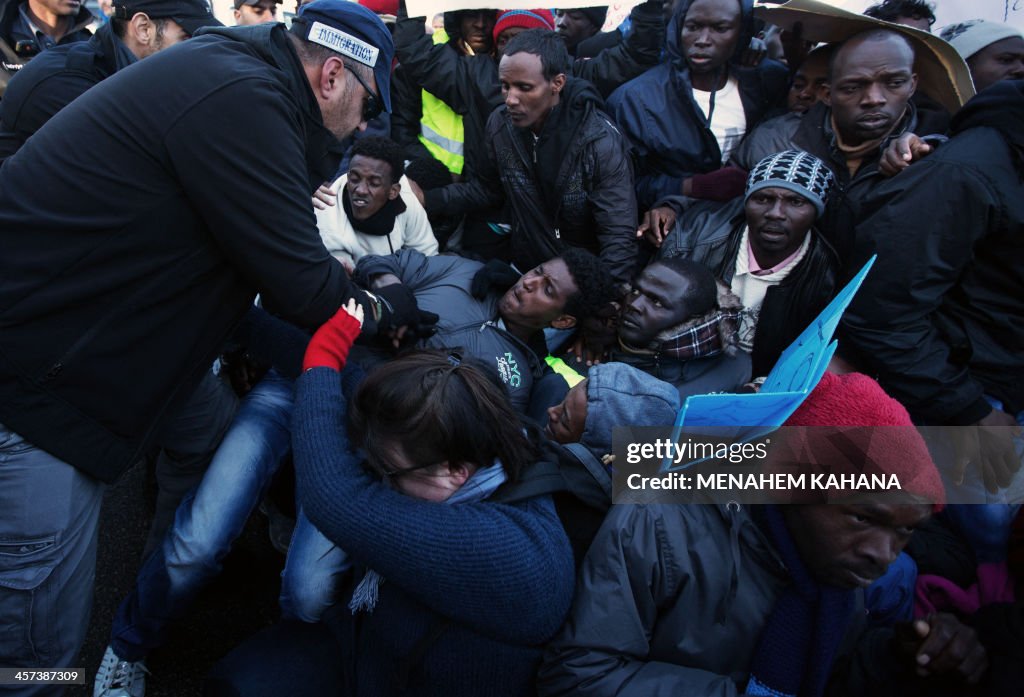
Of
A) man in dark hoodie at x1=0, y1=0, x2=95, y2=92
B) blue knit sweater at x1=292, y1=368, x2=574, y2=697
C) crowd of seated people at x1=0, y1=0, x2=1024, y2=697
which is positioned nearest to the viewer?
blue knit sweater at x1=292, y1=368, x2=574, y2=697

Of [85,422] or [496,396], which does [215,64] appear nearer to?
[85,422]

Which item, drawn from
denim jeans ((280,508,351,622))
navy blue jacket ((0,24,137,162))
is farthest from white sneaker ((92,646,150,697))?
navy blue jacket ((0,24,137,162))

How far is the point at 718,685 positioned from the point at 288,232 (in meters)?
1.39

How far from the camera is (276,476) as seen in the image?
2.58 meters

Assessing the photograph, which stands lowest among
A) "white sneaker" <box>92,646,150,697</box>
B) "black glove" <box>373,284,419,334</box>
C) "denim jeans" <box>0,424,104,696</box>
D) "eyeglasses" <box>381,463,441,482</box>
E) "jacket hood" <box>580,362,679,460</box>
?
"white sneaker" <box>92,646,150,697</box>

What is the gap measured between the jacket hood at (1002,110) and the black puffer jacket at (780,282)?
663 millimetres

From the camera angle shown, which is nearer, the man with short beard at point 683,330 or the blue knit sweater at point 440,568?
the blue knit sweater at point 440,568

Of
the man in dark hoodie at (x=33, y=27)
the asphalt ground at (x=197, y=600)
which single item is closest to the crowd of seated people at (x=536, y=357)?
the asphalt ground at (x=197, y=600)

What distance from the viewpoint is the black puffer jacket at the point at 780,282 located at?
2678mm

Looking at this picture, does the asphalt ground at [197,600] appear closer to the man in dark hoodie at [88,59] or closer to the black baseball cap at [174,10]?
the man in dark hoodie at [88,59]

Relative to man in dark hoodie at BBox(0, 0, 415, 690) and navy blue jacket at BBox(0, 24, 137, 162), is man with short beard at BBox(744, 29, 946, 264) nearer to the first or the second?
man in dark hoodie at BBox(0, 0, 415, 690)

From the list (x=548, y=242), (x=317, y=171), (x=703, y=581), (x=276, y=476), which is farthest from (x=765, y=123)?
(x=276, y=476)

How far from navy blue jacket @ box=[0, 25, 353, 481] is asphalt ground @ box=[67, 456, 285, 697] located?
A: 1084mm

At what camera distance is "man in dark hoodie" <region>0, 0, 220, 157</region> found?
2.45m
